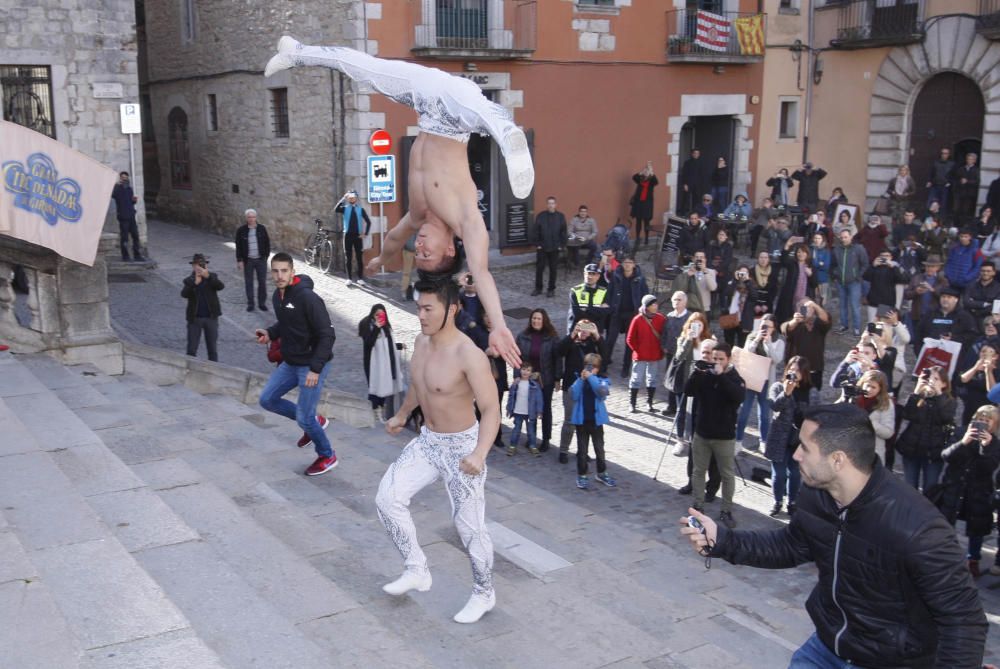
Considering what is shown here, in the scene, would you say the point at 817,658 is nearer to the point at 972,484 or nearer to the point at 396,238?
the point at 396,238

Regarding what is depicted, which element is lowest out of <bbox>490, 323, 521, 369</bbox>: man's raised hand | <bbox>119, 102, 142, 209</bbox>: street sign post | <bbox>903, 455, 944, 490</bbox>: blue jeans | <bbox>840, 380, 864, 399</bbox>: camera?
<bbox>903, 455, 944, 490</bbox>: blue jeans

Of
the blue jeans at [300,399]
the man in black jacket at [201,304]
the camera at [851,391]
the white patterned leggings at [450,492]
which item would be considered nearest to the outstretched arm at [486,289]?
the white patterned leggings at [450,492]

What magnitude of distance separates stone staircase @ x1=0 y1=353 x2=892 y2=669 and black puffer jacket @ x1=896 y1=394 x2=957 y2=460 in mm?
1580

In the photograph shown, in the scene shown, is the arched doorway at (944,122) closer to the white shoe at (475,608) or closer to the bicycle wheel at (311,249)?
the bicycle wheel at (311,249)

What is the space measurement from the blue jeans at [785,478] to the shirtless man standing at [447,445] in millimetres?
4372

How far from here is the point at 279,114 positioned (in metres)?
20.8

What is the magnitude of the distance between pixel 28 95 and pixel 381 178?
246 inches

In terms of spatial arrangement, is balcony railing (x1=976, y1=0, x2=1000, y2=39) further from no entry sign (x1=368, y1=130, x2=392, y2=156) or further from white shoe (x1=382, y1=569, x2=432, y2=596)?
white shoe (x1=382, y1=569, x2=432, y2=596)

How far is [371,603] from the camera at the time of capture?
560 centimetres

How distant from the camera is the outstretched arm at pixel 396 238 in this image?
5.09m

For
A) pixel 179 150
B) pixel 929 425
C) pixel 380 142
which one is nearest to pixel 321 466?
pixel 929 425

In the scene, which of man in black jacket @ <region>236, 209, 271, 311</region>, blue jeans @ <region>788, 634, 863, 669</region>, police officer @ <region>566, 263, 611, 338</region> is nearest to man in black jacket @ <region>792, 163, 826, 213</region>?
police officer @ <region>566, 263, 611, 338</region>

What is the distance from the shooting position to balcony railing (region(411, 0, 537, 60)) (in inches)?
717

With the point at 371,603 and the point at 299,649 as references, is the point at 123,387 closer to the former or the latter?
the point at 371,603
